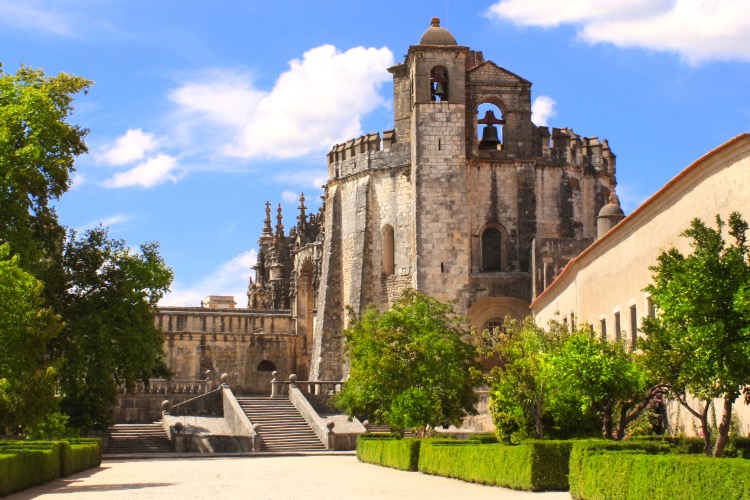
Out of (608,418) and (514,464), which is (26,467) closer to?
(514,464)

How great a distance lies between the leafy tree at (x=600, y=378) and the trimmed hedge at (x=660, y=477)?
290 centimetres

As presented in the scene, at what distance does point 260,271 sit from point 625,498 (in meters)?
54.9

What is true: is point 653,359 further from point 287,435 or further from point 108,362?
point 287,435

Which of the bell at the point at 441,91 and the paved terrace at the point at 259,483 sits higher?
the bell at the point at 441,91

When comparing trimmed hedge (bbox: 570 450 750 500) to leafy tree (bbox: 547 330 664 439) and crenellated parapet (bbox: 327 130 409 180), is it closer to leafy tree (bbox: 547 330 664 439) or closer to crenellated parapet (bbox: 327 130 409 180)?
leafy tree (bbox: 547 330 664 439)

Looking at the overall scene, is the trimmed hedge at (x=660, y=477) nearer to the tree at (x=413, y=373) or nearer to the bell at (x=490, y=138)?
the tree at (x=413, y=373)

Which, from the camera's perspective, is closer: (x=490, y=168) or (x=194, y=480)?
(x=194, y=480)

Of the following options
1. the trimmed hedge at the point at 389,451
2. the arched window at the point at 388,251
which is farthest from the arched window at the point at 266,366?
the trimmed hedge at the point at 389,451

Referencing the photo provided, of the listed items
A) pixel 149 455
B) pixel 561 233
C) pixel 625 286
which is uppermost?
pixel 561 233

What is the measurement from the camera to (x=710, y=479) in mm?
12141

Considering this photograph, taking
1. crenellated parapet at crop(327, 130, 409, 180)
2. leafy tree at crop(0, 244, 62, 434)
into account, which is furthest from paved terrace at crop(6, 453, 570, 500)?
crenellated parapet at crop(327, 130, 409, 180)

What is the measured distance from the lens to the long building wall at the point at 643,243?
19344mm

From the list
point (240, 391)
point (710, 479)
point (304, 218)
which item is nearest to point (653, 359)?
point (710, 479)

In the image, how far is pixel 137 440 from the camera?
3816 centimetres
